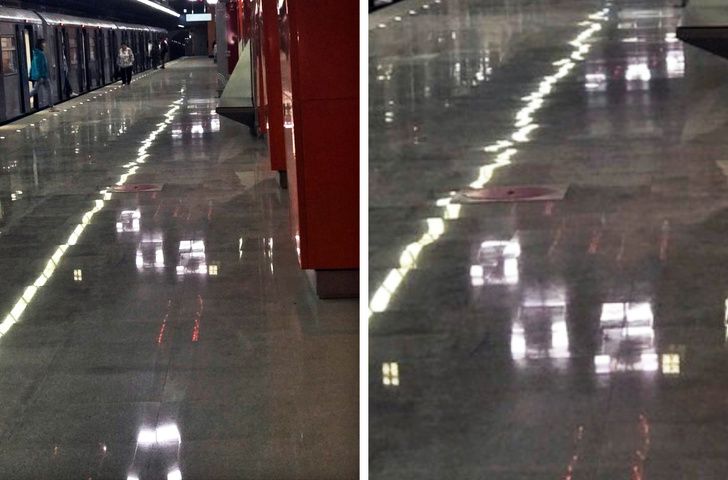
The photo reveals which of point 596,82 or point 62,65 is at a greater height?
point 62,65

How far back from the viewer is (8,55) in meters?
18.7

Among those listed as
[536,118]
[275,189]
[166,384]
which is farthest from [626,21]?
[166,384]

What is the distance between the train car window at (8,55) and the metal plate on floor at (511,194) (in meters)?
12.2

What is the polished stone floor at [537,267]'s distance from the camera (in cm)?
360

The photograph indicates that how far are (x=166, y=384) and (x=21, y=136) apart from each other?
1308 centimetres

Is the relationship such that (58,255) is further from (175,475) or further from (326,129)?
(175,475)

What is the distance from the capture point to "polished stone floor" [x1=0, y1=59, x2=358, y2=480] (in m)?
3.79

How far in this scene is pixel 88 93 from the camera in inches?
1163

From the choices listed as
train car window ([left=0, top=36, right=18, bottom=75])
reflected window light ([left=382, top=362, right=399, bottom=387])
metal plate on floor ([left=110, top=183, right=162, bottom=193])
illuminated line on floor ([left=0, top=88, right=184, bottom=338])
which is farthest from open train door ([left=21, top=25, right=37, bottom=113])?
reflected window light ([left=382, top=362, right=399, bottom=387])

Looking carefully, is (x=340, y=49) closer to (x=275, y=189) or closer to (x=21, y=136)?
(x=275, y=189)

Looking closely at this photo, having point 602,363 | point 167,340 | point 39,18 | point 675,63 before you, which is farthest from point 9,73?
point 602,363

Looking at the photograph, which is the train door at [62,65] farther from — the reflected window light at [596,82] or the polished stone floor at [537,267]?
the reflected window light at [596,82]

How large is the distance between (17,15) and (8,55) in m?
1.32

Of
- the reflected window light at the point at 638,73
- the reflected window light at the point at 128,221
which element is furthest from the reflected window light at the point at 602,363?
the reflected window light at the point at 638,73
